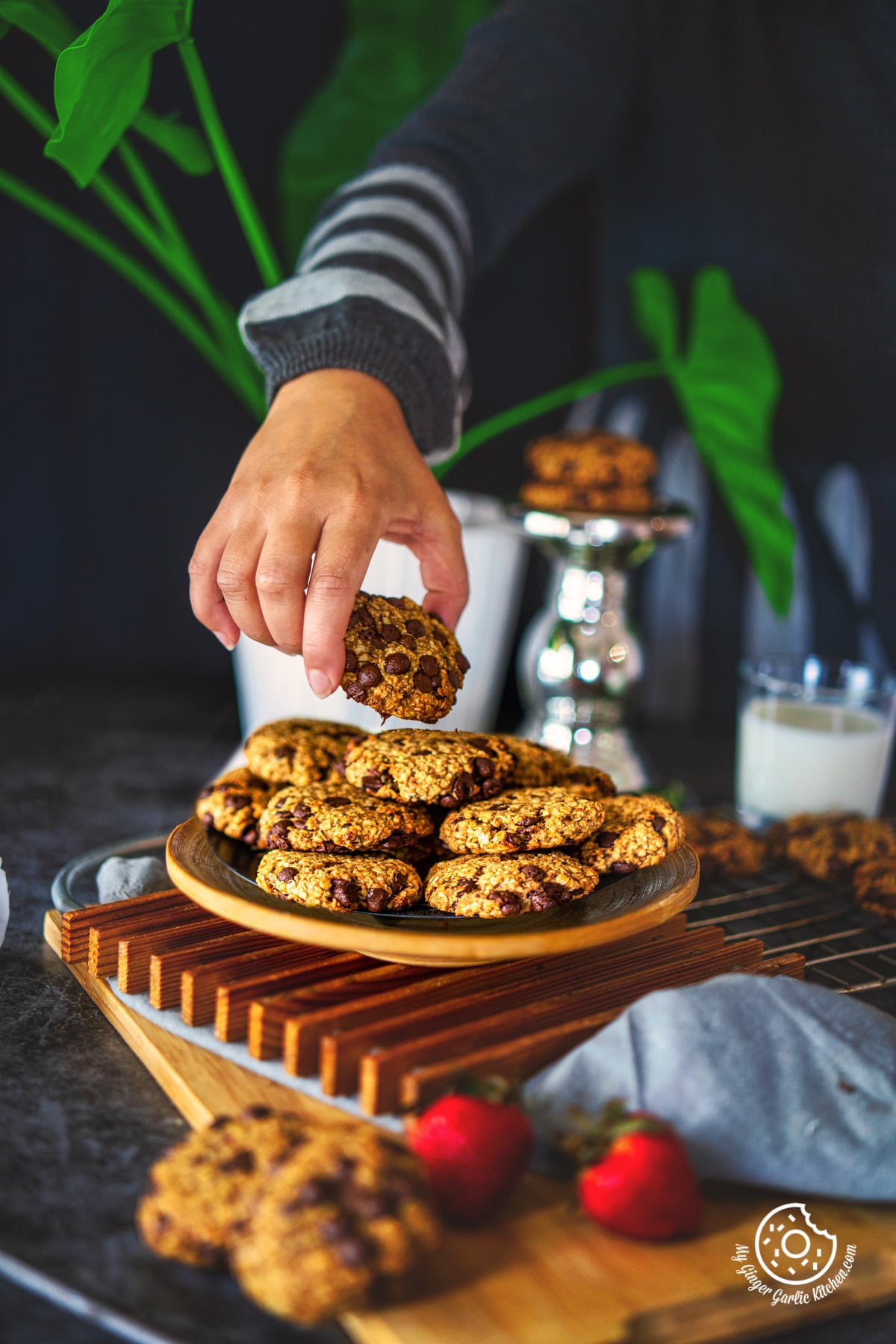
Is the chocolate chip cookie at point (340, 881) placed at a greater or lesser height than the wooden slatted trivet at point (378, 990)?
greater

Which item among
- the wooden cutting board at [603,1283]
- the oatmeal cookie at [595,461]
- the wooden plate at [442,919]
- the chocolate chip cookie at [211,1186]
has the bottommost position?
the wooden cutting board at [603,1283]

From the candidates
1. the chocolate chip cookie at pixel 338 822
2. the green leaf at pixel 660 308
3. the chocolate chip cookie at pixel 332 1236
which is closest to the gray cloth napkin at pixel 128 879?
the chocolate chip cookie at pixel 338 822

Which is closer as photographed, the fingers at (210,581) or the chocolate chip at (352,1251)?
the chocolate chip at (352,1251)

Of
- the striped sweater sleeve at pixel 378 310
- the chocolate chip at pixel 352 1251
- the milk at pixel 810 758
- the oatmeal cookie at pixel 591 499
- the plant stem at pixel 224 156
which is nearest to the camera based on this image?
the chocolate chip at pixel 352 1251

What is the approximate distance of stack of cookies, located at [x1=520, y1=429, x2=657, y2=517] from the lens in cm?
157

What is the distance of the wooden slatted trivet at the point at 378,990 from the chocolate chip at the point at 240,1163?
5.3 inches

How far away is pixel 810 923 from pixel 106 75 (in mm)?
987

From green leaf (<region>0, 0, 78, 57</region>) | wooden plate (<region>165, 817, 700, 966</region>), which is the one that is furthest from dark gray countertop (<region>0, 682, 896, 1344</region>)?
green leaf (<region>0, 0, 78, 57</region>)

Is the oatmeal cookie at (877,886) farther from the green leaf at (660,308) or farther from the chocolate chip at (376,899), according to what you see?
the green leaf at (660,308)

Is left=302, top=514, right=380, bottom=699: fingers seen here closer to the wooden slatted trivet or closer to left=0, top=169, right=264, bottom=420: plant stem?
the wooden slatted trivet

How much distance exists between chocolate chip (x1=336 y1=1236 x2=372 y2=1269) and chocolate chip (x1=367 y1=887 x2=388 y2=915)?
0.31 meters

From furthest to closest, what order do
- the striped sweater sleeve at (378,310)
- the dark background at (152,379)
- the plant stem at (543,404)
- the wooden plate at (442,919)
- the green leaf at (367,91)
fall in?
the dark background at (152,379), the green leaf at (367,91), the plant stem at (543,404), the striped sweater sleeve at (378,310), the wooden plate at (442,919)

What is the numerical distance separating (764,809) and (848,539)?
0.68 m

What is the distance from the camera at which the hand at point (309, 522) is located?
2.95ft
